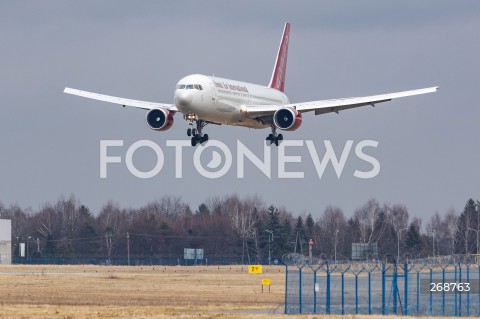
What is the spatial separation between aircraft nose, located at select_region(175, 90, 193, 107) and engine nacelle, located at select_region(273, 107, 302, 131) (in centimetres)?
803

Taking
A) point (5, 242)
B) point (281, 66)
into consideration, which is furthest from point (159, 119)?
point (5, 242)

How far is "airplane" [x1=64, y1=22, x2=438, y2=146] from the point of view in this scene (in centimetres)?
8694

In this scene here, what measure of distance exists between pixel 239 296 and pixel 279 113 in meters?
17.5

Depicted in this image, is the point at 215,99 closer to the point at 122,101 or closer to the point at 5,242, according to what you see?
the point at 122,101

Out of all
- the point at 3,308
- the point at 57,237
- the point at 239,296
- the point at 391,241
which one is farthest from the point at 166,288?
the point at 57,237

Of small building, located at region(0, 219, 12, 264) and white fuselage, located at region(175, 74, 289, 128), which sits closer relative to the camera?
white fuselage, located at region(175, 74, 289, 128)

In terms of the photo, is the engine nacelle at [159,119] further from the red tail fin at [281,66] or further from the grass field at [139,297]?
the red tail fin at [281,66]

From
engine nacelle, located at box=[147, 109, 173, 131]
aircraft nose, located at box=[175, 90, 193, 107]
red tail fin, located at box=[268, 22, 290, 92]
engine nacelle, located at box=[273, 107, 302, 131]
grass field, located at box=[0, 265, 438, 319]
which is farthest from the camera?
red tail fin, located at box=[268, 22, 290, 92]

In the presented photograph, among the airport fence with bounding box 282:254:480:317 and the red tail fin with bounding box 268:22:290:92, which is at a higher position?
the red tail fin with bounding box 268:22:290:92

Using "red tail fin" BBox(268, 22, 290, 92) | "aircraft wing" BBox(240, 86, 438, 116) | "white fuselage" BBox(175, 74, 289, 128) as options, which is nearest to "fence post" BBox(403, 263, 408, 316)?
"white fuselage" BBox(175, 74, 289, 128)

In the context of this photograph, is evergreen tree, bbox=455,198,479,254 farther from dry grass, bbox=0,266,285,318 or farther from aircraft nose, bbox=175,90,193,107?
aircraft nose, bbox=175,90,193,107

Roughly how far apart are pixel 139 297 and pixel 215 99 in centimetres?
1808

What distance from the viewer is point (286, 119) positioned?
91125 mm

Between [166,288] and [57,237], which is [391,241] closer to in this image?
[57,237]
